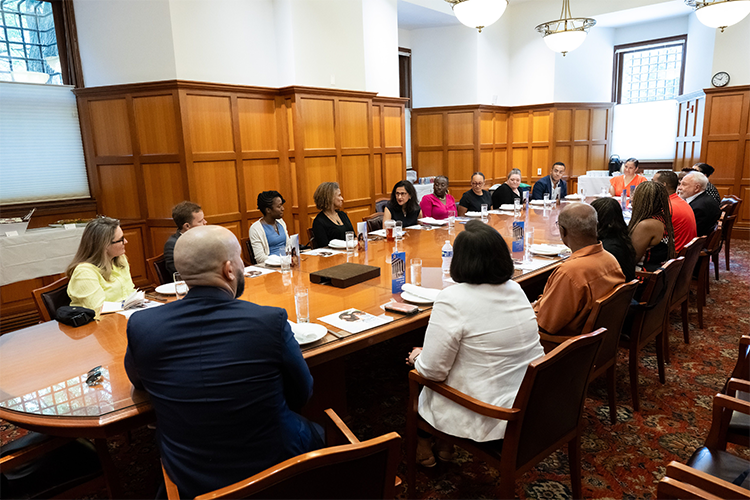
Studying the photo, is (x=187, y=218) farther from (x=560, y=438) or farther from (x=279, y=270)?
(x=560, y=438)

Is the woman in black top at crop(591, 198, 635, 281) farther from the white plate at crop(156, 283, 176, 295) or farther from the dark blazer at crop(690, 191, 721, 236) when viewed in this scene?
the white plate at crop(156, 283, 176, 295)

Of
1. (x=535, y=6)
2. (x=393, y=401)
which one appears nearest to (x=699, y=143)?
(x=535, y=6)

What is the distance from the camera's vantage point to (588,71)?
997cm

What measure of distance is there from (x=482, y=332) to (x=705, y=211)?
13.5 feet

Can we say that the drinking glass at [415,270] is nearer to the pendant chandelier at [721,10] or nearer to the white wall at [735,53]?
the pendant chandelier at [721,10]

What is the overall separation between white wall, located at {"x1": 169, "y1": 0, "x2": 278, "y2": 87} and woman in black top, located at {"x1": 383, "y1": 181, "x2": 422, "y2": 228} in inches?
90.1

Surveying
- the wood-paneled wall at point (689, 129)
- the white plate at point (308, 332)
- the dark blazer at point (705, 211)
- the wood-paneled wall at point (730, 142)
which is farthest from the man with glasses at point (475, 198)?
the wood-paneled wall at point (689, 129)

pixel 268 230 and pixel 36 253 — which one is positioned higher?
pixel 268 230

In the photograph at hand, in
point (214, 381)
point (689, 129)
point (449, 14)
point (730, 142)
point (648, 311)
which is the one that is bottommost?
point (648, 311)

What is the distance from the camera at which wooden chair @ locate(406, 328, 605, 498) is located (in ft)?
5.44

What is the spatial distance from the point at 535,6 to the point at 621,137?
3411mm

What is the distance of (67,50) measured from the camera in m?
5.41

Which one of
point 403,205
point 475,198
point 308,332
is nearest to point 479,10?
point 403,205

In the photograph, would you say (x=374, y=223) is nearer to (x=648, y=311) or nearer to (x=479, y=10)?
(x=479, y=10)
